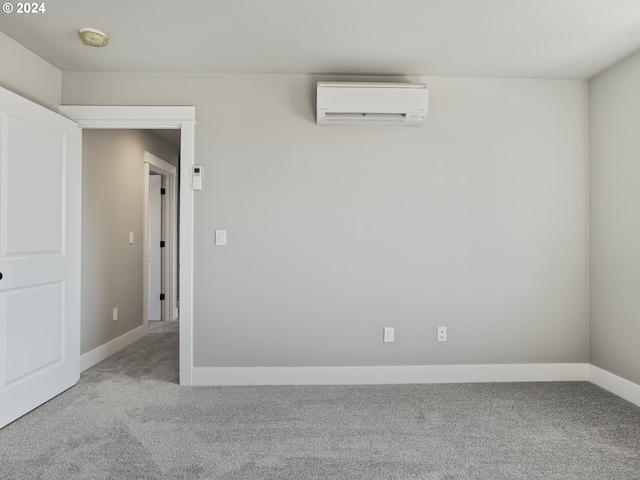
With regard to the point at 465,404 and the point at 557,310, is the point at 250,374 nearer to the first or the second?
the point at 465,404

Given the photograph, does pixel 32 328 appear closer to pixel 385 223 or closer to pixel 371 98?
pixel 385 223

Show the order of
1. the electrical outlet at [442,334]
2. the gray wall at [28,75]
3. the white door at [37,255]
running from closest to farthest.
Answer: the white door at [37,255] → the gray wall at [28,75] → the electrical outlet at [442,334]

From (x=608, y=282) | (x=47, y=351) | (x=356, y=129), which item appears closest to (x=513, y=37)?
(x=356, y=129)

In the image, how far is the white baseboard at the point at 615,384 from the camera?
2630 millimetres

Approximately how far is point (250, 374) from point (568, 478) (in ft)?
6.74

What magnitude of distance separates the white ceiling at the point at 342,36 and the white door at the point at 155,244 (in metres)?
2.44

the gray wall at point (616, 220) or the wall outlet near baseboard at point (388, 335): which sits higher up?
the gray wall at point (616, 220)

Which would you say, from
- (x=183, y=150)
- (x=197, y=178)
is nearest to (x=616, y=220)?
(x=197, y=178)

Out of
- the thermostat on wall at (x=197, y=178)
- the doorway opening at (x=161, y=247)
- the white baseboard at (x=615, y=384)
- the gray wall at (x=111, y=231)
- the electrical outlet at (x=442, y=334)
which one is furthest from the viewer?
the doorway opening at (x=161, y=247)

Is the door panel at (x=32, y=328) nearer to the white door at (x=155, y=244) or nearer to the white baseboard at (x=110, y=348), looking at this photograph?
the white baseboard at (x=110, y=348)

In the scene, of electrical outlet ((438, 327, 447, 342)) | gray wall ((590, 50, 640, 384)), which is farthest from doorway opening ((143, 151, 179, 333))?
gray wall ((590, 50, 640, 384))

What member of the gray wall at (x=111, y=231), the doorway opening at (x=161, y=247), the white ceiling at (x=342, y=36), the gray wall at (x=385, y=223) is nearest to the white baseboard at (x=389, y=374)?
the gray wall at (x=385, y=223)

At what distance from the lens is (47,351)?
2.60 m

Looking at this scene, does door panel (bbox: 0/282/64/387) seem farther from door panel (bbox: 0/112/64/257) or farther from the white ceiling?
the white ceiling
